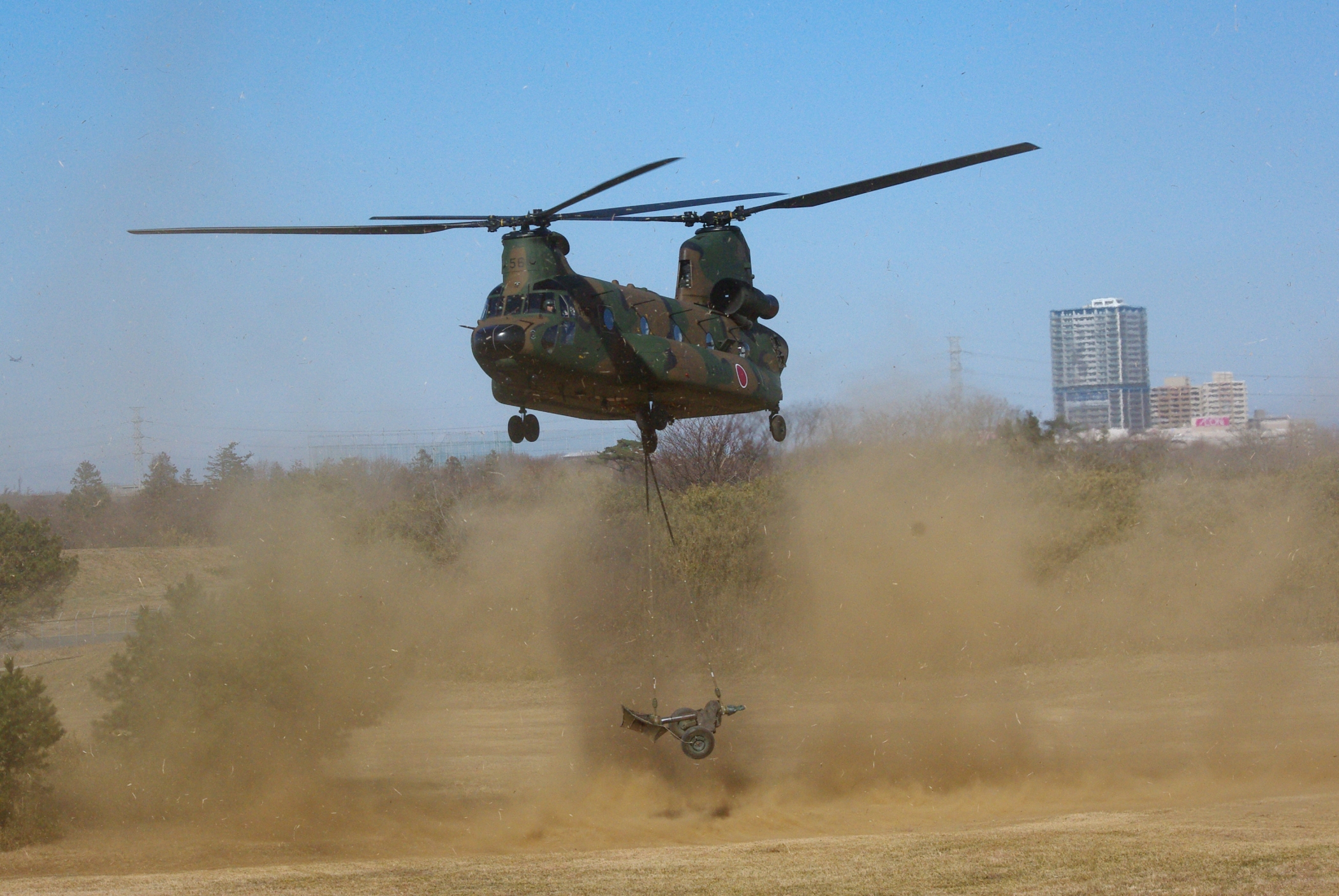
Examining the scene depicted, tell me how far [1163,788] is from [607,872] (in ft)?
34.5

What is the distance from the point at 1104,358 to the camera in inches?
3962

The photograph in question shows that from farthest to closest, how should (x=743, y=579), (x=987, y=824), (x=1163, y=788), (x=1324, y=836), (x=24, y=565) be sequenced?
(x=743, y=579) < (x=24, y=565) < (x=1163, y=788) < (x=987, y=824) < (x=1324, y=836)

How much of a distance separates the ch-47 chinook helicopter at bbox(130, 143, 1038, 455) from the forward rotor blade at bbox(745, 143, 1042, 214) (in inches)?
0.6

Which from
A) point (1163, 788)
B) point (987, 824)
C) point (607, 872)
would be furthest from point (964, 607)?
point (607, 872)

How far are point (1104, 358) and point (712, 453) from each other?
7322 cm

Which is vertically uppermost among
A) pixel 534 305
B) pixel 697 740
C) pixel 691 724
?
pixel 534 305

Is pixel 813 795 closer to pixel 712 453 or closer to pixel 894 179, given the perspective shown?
pixel 894 179

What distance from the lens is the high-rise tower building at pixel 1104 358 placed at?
7844 cm

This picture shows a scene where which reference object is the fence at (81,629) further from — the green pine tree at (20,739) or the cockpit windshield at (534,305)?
the cockpit windshield at (534,305)

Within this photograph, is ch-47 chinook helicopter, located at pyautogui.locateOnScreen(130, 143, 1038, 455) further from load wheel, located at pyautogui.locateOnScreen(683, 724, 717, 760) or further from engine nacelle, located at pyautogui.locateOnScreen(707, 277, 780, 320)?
load wheel, located at pyautogui.locateOnScreen(683, 724, 717, 760)

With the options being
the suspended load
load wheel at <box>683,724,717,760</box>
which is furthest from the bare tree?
load wheel at <box>683,724,717,760</box>

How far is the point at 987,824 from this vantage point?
1798 cm

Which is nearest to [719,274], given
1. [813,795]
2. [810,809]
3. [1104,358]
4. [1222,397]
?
[810,809]

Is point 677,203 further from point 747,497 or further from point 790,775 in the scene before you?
point 747,497
